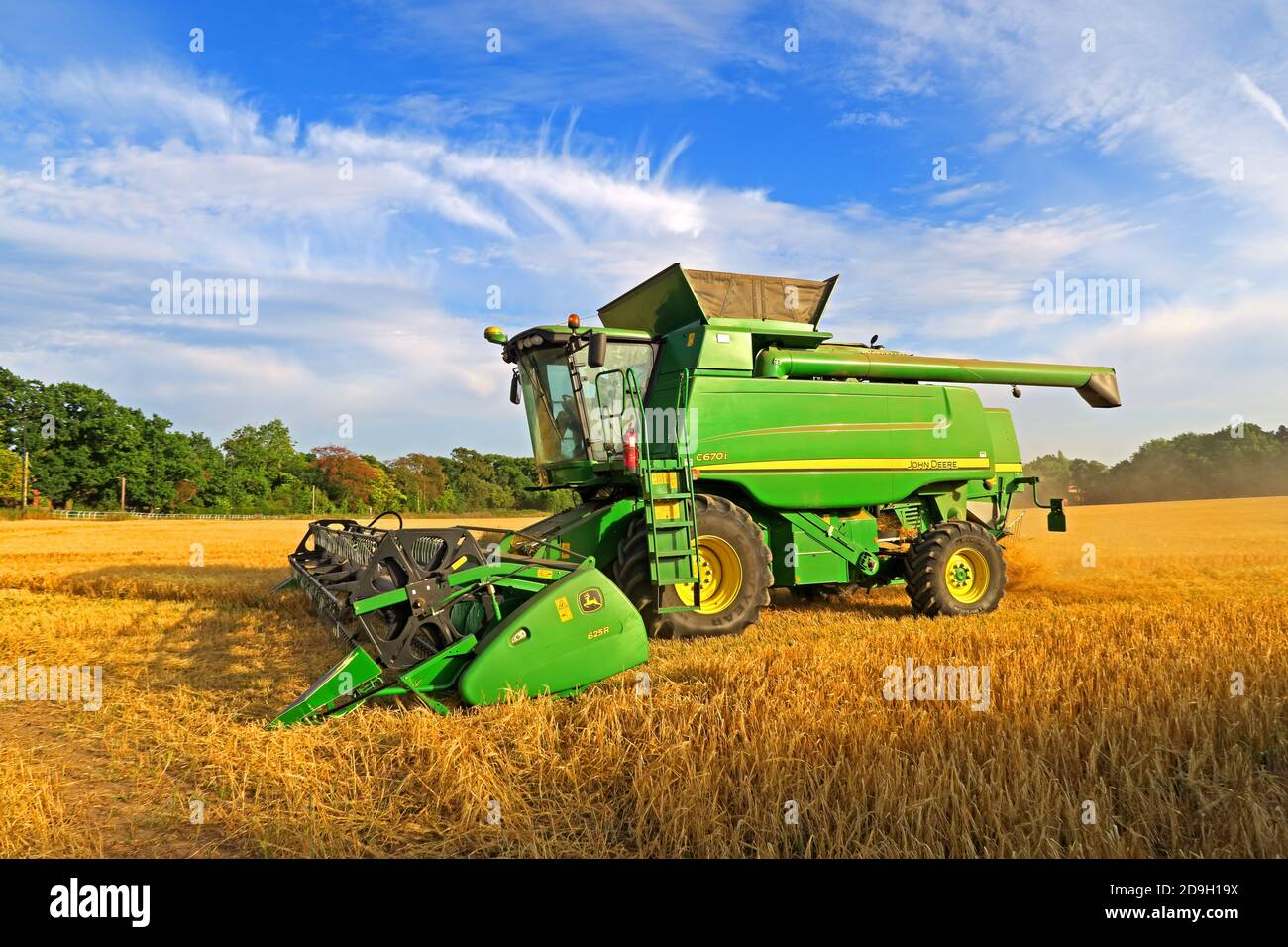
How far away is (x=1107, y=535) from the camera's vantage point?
17.2m

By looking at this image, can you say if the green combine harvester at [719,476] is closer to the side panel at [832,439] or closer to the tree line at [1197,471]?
the side panel at [832,439]

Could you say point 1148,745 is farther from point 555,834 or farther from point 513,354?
point 513,354

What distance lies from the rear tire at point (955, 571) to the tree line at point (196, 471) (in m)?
33.5

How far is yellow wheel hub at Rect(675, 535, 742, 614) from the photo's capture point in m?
5.88

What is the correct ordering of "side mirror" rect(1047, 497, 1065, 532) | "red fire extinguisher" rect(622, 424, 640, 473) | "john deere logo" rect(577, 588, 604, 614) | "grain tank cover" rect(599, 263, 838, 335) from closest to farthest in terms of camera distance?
"john deere logo" rect(577, 588, 604, 614) < "red fire extinguisher" rect(622, 424, 640, 473) < "grain tank cover" rect(599, 263, 838, 335) < "side mirror" rect(1047, 497, 1065, 532)

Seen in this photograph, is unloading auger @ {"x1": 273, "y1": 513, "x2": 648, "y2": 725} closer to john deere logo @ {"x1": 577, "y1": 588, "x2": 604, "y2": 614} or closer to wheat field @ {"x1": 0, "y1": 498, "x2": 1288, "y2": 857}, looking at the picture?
john deere logo @ {"x1": 577, "y1": 588, "x2": 604, "y2": 614}

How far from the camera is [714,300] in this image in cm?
668

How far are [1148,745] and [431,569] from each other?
3.19m

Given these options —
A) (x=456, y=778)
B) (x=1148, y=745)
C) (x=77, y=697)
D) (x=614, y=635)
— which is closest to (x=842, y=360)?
(x=614, y=635)

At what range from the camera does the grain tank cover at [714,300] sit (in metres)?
6.62

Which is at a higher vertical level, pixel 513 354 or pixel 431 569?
pixel 513 354

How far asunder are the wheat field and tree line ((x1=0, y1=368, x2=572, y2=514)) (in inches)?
1414

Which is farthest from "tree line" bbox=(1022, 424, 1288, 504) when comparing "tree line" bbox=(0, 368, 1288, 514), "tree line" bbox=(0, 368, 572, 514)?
"tree line" bbox=(0, 368, 572, 514)

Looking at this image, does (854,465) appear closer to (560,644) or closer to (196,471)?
(560,644)
